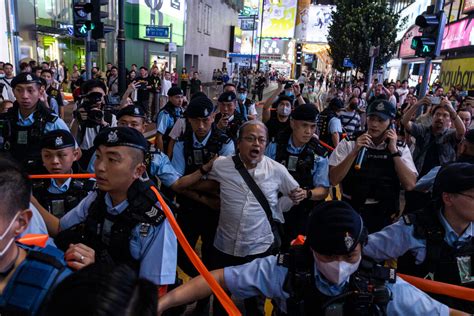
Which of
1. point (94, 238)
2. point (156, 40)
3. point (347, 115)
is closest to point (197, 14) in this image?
point (156, 40)

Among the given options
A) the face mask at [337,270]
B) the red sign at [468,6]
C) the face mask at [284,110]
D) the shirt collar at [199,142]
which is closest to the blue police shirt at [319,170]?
the shirt collar at [199,142]

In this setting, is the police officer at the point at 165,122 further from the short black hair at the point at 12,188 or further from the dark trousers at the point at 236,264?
the short black hair at the point at 12,188

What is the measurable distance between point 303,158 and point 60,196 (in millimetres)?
2355

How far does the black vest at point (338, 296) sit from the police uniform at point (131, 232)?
69 cm

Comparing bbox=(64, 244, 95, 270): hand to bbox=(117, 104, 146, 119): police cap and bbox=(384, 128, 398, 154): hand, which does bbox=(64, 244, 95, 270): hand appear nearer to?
bbox=(117, 104, 146, 119): police cap

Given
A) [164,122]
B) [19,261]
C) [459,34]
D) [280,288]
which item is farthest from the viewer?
[459,34]

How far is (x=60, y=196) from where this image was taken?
10.6 feet

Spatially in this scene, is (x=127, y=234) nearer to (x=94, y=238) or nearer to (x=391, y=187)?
(x=94, y=238)

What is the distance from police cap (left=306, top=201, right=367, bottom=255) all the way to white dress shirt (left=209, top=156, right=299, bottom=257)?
1179 millimetres

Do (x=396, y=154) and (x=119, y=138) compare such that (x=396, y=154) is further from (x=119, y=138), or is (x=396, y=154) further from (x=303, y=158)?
(x=119, y=138)

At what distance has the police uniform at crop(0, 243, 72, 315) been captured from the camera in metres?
1.41

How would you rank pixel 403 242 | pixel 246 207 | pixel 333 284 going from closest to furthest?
pixel 333 284
pixel 403 242
pixel 246 207

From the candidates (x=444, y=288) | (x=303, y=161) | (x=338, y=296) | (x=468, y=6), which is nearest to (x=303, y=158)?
(x=303, y=161)

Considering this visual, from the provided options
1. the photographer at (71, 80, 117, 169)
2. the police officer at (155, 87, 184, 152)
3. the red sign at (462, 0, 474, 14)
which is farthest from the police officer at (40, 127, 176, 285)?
the red sign at (462, 0, 474, 14)
